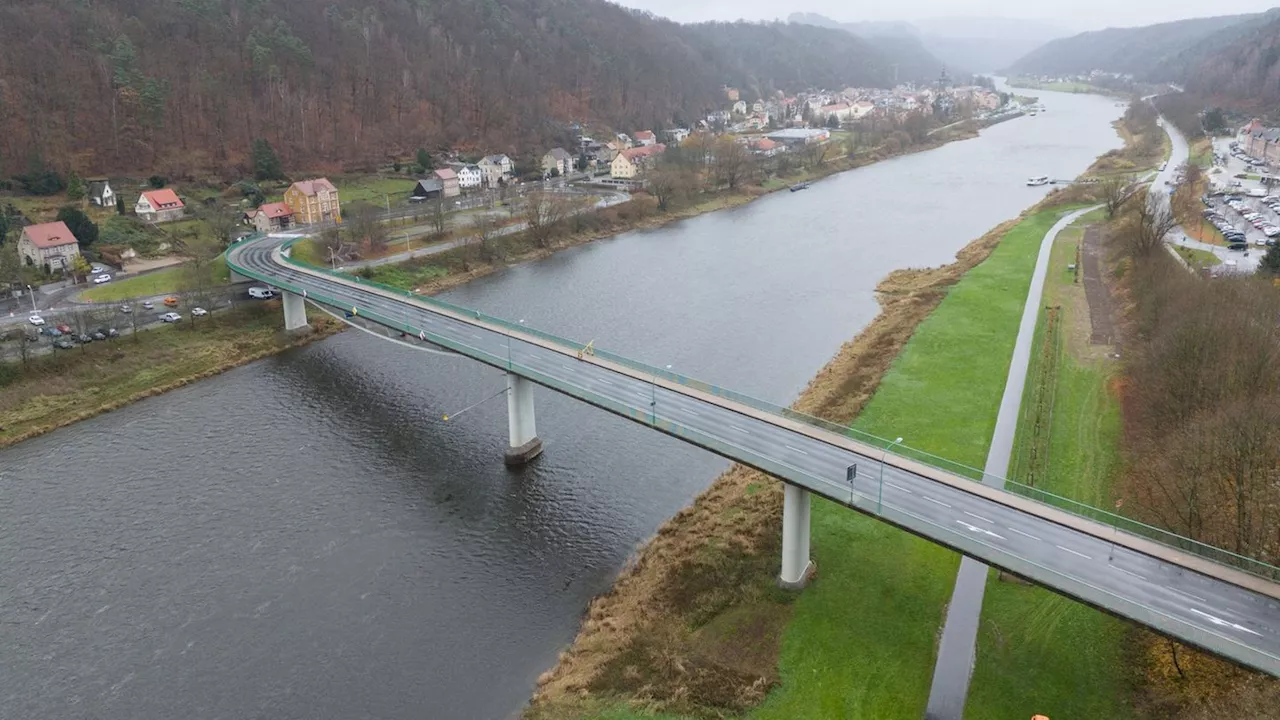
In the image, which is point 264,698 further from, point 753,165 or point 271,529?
point 753,165

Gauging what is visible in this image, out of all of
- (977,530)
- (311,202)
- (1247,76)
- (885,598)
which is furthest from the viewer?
(1247,76)

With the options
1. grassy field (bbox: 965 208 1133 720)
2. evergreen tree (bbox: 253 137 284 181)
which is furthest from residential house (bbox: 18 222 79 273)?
grassy field (bbox: 965 208 1133 720)

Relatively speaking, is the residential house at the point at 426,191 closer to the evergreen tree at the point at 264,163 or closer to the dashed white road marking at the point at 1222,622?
the evergreen tree at the point at 264,163

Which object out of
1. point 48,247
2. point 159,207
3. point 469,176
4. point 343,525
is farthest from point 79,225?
point 469,176

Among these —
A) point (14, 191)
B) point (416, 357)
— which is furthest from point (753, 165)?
point (14, 191)

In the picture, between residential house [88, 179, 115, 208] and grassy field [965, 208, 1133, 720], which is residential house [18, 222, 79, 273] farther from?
grassy field [965, 208, 1133, 720]

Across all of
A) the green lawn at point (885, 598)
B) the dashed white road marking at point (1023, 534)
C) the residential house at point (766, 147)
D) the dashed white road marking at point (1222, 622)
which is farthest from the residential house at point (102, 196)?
the dashed white road marking at point (1222, 622)

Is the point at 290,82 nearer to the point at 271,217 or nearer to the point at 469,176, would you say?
the point at 469,176
